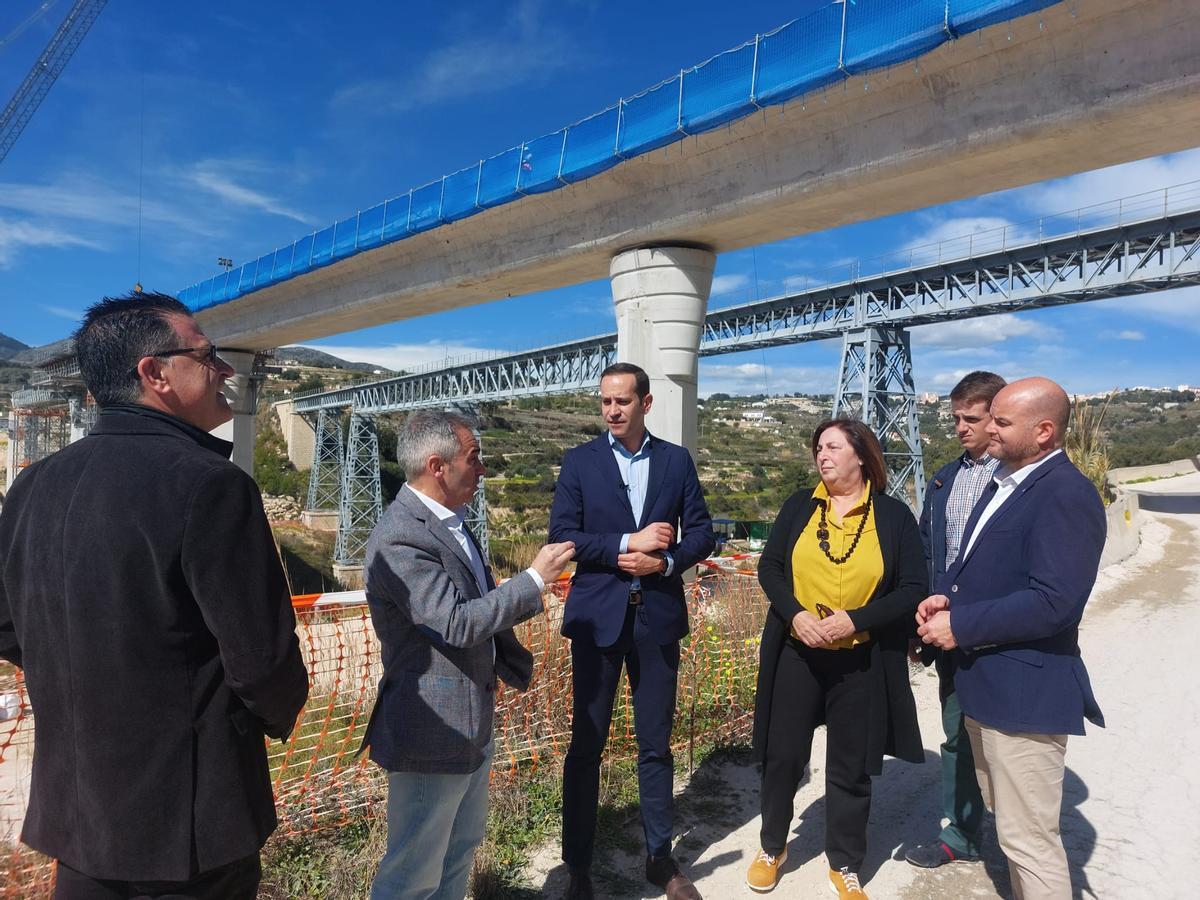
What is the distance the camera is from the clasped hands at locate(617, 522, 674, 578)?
277cm

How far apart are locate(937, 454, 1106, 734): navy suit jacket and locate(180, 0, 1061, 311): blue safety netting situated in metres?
3.74

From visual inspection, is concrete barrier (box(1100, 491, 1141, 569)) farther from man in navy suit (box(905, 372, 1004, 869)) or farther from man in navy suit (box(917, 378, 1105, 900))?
man in navy suit (box(917, 378, 1105, 900))

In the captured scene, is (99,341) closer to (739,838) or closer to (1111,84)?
(739,838)

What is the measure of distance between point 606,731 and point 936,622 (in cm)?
134

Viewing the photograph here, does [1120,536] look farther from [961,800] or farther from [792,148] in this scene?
[961,800]

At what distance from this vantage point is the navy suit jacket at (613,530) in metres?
2.86

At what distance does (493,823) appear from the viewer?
10.7 ft

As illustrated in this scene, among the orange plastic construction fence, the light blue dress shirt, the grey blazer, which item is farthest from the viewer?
the orange plastic construction fence

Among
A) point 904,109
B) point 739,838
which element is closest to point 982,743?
point 739,838

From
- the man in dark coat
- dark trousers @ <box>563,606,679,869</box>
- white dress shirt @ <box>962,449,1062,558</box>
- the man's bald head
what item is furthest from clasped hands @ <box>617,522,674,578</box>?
the man in dark coat

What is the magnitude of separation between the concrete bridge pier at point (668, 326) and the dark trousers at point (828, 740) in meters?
3.44

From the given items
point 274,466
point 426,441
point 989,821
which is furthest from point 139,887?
point 274,466

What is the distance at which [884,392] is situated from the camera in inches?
856

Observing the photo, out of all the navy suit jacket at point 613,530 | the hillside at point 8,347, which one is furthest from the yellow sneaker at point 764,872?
the hillside at point 8,347
